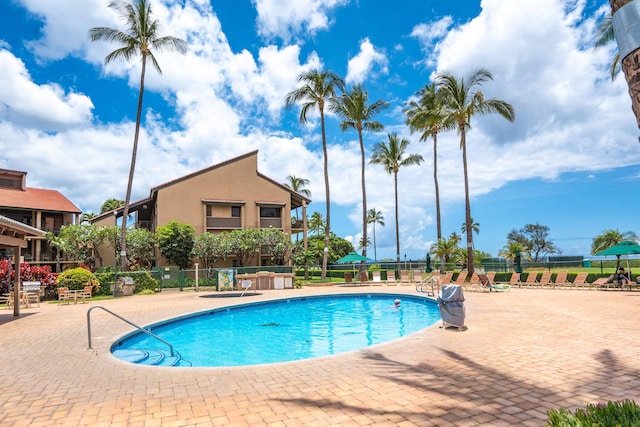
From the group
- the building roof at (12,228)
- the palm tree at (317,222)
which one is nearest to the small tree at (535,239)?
the palm tree at (317,222)

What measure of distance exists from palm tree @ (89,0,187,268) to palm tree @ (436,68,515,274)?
56.4 feet

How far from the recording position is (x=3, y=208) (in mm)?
30719

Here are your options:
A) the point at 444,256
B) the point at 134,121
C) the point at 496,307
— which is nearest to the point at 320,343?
the point at 496,307

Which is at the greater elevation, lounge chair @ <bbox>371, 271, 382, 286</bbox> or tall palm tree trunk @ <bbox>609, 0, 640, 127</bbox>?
tall palm tree trunk @ <bbox>609, 0, 640, 127</bbox>

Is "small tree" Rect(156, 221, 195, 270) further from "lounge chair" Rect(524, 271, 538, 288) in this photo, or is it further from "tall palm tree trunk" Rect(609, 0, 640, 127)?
"tall palm tree trunk" Rect(609, 0, 640, 127)

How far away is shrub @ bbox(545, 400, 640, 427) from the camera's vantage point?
8.37 feet

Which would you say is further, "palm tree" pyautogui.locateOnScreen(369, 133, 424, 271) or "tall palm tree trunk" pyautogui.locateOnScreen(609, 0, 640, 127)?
"palm tree" pyautogui.locateOnScreen(369, 133, 424, 271)

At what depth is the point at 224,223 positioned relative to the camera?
34500mm

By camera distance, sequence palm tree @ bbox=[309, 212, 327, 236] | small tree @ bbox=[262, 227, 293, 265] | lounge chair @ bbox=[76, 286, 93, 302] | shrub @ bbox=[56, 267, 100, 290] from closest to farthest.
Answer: lounge chair @ bbox=[76, 286, 93, 302] → shrub @ bbox=[56, 267, 100, 290] → small tree @ bbox=[262, 227, 293, 265] → palm tree @ bbox=[309, 212, 327, 236]

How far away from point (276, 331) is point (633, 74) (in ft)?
36.7

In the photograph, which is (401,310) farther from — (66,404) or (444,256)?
(444,256)

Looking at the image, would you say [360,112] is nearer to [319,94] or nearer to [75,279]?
[319,94]

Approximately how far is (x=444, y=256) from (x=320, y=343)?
2439 cm

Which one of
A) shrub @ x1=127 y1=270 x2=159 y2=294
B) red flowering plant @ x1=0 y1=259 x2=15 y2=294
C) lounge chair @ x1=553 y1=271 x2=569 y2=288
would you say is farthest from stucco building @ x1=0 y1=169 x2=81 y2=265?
lounge chair @ x1=553 y1=271 x2=569 y2=288
